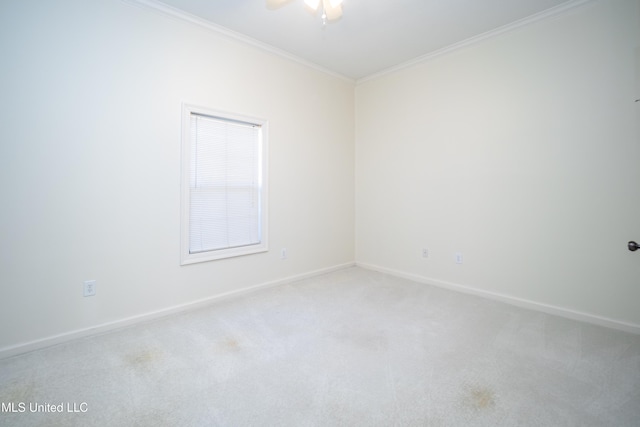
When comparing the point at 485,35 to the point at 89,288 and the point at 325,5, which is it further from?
the point at 89,288

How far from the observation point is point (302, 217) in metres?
3.79

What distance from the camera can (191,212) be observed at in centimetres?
287

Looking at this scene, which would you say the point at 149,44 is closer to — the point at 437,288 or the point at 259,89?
the point at 259,89

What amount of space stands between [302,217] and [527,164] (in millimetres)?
2457

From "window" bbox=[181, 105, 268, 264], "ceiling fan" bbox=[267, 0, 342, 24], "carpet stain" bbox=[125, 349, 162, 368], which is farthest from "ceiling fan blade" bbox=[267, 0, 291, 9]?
"carpet stain" bbox=[125, 349, 162, 368]

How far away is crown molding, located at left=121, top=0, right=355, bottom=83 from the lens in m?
2.53

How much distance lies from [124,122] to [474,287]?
3724 mm

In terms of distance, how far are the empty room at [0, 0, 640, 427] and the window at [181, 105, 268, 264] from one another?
0.07 feet

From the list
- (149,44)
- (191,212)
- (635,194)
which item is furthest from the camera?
(191,212)

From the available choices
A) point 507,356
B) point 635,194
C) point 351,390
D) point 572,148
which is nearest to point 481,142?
point 572,148

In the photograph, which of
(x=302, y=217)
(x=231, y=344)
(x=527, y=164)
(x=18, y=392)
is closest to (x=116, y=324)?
(x=18, y=392)

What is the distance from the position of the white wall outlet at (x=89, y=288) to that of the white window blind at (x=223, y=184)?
785mm

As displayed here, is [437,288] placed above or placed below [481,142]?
below

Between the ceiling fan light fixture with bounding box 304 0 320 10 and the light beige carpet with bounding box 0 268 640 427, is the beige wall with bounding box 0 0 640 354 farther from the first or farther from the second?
the ceiling fan light fixture with bounding box 304 0 320 10
